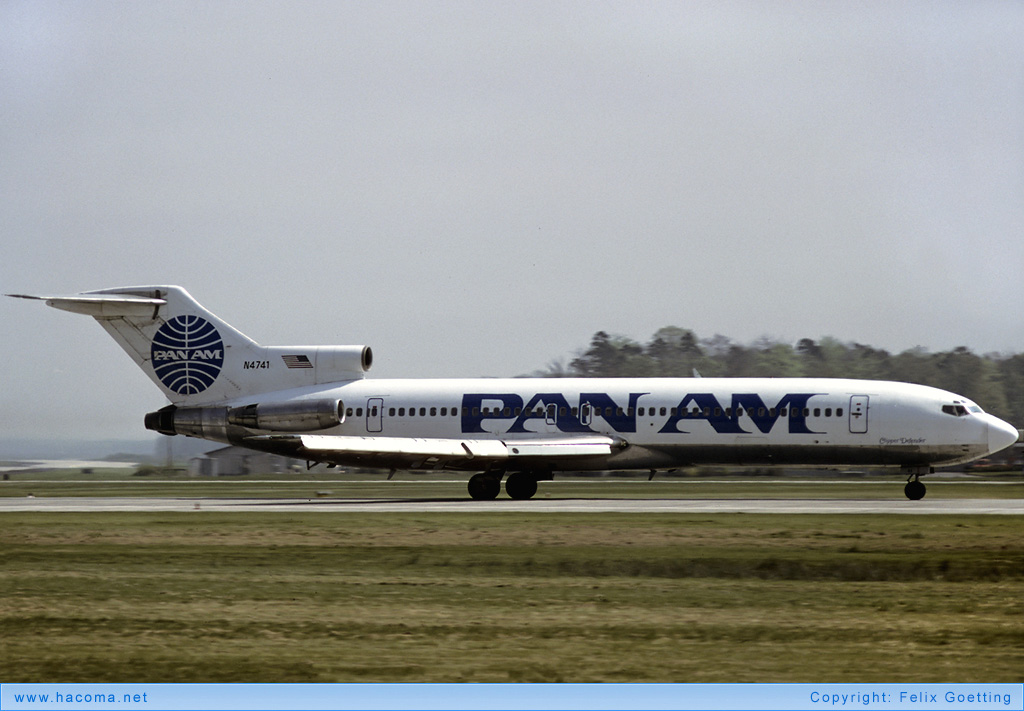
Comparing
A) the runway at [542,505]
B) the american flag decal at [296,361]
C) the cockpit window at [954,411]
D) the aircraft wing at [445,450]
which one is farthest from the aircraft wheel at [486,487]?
the cockpit window at [954,411]

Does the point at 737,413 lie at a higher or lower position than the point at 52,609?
higher

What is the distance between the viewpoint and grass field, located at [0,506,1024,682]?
1179cm

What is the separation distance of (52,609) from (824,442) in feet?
92.7

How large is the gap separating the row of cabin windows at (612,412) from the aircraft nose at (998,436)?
4.66 m

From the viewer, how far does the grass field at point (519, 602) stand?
11.8 meters

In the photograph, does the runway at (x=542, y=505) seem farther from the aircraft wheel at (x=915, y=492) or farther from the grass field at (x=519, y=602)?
the grass field at (x=519, y=602)

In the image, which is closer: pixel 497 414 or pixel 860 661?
pixel 860 661

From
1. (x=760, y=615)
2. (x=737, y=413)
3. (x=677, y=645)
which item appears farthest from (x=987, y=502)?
(x=677, y=645)

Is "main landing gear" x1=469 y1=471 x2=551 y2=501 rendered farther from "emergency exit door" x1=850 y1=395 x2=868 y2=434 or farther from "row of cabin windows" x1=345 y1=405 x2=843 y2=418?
"emergency exit door" x1=850 y1=395 x2=868 y2=434

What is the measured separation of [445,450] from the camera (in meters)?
39.8

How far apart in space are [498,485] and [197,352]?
12.3m

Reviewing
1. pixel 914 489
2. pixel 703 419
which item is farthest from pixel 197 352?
pixel 914 489

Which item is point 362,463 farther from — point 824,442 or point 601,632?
point 601,632

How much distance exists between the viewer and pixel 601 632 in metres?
13.5
